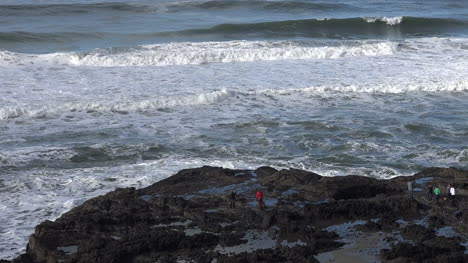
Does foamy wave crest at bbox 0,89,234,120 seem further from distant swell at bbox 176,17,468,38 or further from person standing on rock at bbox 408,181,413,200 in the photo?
distant swell at bbox 176,17,468,38

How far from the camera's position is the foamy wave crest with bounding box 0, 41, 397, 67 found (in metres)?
32.6

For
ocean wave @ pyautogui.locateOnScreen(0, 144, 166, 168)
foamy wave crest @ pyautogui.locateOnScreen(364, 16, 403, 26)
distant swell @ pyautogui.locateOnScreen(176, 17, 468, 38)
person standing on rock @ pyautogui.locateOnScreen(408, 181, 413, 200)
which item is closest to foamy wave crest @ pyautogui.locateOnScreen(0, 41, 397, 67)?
distant swell @ pyautogui.locateOnScreen(176, 17, 468, 38)

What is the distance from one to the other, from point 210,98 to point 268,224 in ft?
41.4

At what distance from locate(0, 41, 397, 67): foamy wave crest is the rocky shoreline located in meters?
17.2

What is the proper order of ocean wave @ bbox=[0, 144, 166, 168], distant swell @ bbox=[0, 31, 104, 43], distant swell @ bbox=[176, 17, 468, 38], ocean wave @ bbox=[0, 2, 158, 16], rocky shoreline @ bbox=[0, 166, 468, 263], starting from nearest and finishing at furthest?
1. rocky shoreline @ bbox=[0, 166, 468, 263]
2. ocean wave @ bbox=[0, 144, 166, 168]
3. distant swell @ bbox=[0, 31, 104, 43]
4. distant swell @ bbox=[176, 17, 468, 38]
5. ocean wave @ bbox=[0, 2, 158, 16]

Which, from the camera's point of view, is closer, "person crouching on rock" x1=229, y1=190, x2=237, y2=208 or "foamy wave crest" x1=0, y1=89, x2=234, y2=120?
"person crouching on rock" x1=229, y1=190, x2=237, y2=208

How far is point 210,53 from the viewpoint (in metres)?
33.6

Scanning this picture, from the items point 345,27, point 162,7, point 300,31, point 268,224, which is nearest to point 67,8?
point 162,7

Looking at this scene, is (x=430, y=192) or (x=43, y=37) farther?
(x=43, y=37)

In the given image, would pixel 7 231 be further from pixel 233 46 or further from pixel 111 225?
pixel 233 46

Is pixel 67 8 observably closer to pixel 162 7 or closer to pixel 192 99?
pixel 162 7

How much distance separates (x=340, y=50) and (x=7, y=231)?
23.3 metres

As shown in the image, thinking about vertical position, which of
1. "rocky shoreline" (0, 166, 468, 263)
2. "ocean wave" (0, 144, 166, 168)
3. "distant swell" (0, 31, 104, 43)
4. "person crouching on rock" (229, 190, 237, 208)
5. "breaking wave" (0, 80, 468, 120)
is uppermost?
"distant swell" (0, 31, 104, 43)

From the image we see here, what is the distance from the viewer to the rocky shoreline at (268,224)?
12.5 metres
